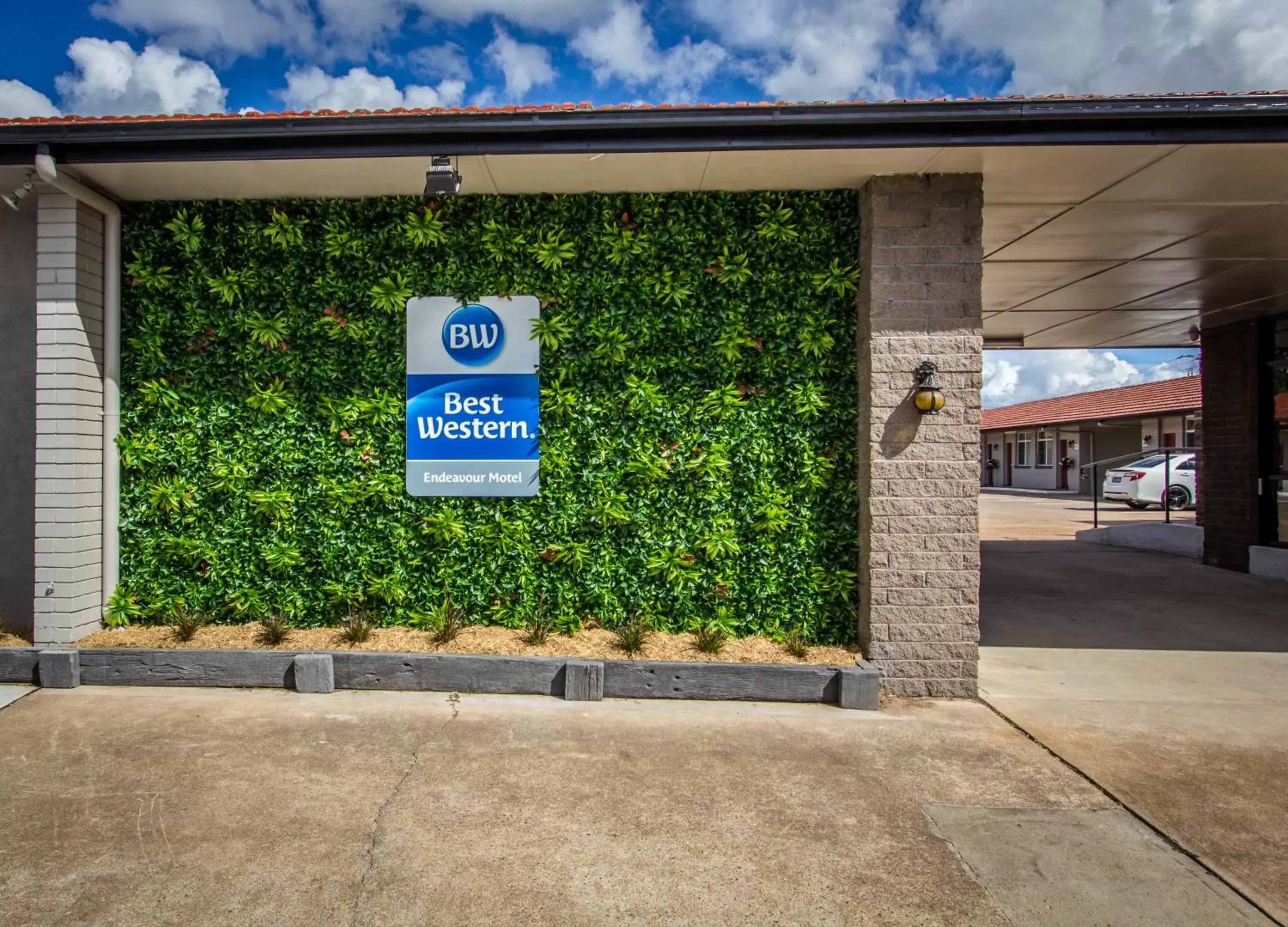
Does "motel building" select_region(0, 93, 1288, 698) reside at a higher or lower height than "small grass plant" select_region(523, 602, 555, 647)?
higher

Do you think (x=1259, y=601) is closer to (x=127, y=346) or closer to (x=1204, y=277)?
(x=1204, y=277)

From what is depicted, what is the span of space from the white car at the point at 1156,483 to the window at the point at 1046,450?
10.1 meters

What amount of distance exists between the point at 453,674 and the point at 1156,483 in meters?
22.2

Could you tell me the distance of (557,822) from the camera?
10.6ft

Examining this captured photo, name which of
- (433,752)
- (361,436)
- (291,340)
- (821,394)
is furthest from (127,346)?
(821,394)

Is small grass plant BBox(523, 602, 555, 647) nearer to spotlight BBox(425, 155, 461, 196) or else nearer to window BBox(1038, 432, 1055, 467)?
spotlight BBox(425, 155, 461, 196)

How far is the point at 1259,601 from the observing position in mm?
7969

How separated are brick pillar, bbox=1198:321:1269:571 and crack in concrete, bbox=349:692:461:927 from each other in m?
10.7

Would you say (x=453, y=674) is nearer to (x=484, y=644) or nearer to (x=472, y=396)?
(x=484, y=644)

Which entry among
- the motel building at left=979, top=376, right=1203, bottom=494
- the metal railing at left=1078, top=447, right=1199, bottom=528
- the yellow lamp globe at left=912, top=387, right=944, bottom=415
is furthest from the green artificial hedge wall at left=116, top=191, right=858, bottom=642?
the motel building at left=979, top=376, right=1203, bottom=494

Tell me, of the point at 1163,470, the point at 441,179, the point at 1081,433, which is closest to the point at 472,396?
the point at 441,179

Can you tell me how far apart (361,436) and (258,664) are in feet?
5.69

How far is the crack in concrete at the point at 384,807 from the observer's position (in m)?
2.68

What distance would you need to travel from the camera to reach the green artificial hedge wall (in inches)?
208
